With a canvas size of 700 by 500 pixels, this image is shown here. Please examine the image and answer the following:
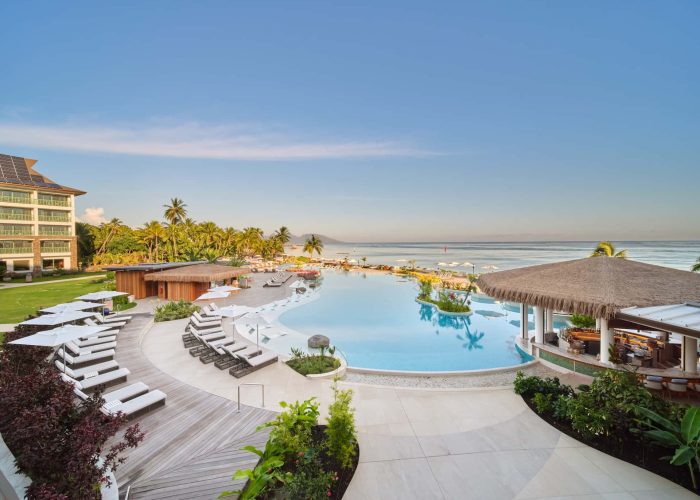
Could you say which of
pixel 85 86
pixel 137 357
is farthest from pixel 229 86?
pixel 137 357

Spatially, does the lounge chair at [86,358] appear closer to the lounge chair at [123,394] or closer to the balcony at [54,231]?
the lounge chair at [123,394]

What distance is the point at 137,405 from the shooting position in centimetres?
647

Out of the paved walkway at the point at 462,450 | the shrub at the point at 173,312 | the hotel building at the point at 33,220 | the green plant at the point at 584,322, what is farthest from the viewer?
the hotel building at the point at 33,220

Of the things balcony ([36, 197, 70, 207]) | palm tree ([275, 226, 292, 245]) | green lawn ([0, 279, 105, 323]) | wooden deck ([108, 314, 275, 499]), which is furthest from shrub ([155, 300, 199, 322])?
palm tree ([275, 226, 292, 245])

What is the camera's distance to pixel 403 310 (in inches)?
787

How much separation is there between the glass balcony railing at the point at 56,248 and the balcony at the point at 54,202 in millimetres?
4968

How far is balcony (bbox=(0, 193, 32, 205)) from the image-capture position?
1312 inches

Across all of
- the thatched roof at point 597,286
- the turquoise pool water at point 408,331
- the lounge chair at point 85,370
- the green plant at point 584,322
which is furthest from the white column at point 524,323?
the lounge chair at point 85,370

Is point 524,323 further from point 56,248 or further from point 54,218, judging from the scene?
point 54,218

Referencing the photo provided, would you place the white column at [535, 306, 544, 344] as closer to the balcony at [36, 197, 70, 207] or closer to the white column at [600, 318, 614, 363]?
the white column at [600, 318, 614, 363]

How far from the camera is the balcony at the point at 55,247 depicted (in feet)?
117

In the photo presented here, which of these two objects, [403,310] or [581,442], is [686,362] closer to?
[581,442]

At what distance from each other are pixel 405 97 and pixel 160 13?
60.5ft

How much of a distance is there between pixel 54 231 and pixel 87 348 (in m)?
38.6
